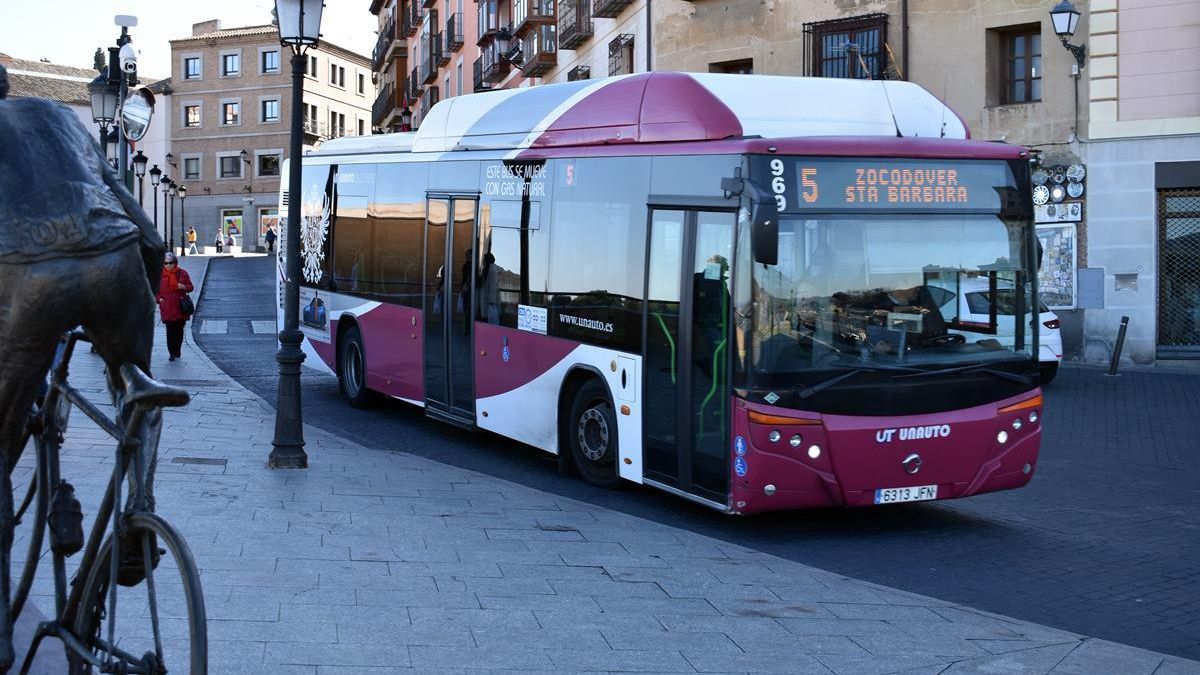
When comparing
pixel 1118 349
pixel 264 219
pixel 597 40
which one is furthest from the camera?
pixel 264 219

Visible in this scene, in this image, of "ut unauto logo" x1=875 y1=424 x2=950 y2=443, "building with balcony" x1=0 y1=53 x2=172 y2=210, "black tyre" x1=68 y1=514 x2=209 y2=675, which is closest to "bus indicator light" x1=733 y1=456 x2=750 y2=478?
"ut unauto logo" x1=875 y1=424 x2=950 y2=443

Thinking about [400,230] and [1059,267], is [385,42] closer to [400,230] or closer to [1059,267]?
[1059,267]

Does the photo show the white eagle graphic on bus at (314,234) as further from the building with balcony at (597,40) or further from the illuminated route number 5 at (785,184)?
the building with balcony at (597,40)

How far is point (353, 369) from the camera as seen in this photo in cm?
1684

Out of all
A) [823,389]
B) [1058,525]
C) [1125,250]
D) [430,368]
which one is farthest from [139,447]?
[1125,250]

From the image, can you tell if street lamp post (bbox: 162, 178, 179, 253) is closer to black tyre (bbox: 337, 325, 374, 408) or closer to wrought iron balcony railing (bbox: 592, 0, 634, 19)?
wrought iron balcony railing (bbox: 592, 0, 634, 19)

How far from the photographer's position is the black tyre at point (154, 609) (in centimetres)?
361

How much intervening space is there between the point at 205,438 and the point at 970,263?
6.96 meters

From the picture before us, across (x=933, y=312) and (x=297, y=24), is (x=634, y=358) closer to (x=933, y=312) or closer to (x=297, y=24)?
(x=933, y=312)

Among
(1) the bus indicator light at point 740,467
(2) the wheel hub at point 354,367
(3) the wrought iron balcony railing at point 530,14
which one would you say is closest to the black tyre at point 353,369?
(2) the wheel hub at point 354,367

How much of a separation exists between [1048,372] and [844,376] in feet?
41.7

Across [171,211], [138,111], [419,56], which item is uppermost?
[419,56]

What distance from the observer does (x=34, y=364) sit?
13.0 ft

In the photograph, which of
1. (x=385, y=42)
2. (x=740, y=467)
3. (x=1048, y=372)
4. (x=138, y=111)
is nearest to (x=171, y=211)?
(x=385, y=42)
